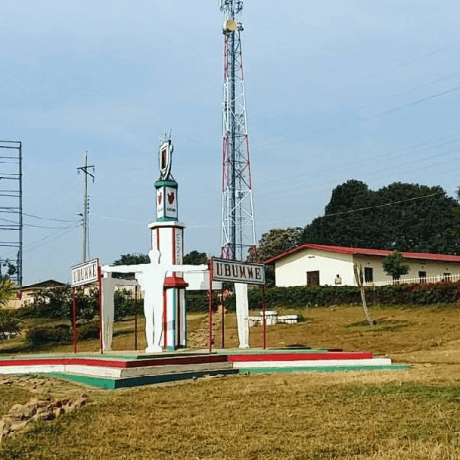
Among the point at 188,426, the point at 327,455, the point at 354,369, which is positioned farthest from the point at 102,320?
the point at 327,455

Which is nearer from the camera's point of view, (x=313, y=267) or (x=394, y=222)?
(x=313, y=267)

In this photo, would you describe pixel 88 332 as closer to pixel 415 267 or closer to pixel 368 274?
pixel 368 274

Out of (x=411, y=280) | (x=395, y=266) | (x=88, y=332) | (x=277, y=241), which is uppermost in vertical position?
(x=277, y=241)

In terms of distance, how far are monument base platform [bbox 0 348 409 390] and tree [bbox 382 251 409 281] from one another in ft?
85.0

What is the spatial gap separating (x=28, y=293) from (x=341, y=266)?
26.0 meters

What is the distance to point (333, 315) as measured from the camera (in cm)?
3512

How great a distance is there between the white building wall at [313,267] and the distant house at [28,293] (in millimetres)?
14531

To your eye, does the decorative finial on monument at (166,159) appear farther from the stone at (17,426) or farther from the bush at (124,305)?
the bush at (124,305)

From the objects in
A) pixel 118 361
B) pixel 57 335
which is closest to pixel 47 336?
pixel 57 335

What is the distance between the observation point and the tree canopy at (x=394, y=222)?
72.5 meters

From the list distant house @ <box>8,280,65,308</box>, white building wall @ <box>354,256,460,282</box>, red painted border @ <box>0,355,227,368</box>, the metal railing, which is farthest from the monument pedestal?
distant house @ <box>8,280,65,308</box>

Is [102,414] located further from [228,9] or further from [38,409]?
[228,9]

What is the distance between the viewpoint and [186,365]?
1653 centimetres

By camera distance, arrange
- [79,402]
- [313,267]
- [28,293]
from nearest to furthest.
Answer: [79,402] < [313,267] < [28,293]
